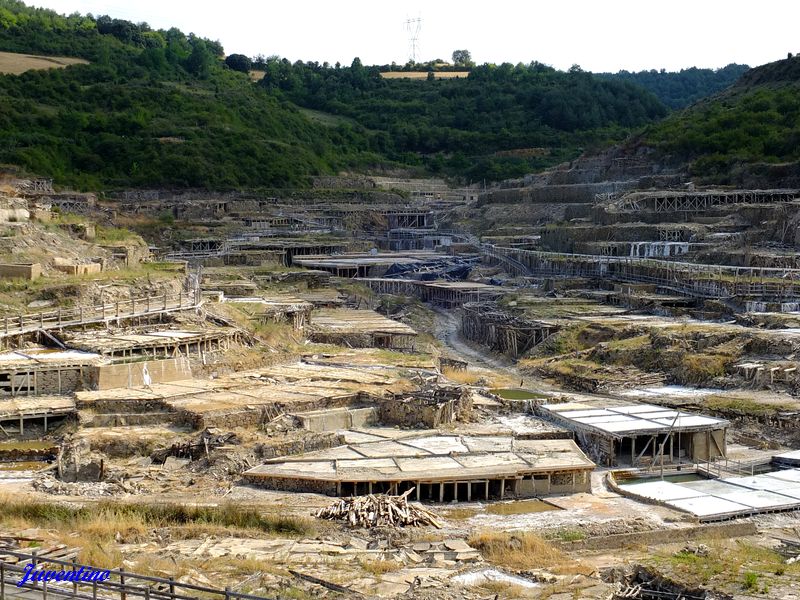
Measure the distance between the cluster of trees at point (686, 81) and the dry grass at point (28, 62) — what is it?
283 feet

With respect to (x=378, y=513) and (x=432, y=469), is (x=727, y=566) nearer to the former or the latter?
(x=378, y=513)

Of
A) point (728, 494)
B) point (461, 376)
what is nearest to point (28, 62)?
point (461, 376)

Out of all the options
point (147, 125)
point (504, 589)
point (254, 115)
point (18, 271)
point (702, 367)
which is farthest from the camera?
point (254, 115)

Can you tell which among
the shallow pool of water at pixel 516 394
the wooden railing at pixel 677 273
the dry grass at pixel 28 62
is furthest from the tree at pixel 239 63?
the shallow pool of water at pixel 516 394

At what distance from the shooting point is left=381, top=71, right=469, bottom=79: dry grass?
477ft

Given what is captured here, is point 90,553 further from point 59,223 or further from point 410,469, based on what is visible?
point 59,223

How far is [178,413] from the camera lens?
33656 mm

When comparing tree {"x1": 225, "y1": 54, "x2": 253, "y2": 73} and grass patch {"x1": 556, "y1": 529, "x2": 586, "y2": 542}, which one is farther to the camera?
tree {"x1": 225, "y1": 54, "x2": 253, "y2": 73}

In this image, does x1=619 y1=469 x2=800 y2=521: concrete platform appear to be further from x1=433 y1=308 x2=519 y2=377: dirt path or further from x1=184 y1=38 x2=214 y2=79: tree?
x1=184 y1=38 x2=214 y2=79: tree

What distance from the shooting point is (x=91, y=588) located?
19.4m

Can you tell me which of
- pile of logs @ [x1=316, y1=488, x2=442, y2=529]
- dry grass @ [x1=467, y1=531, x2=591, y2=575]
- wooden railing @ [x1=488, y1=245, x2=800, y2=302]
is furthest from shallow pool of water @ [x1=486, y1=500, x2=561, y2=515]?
wooden railing @ [x1=488, y1=245, x2=800, y2=302]

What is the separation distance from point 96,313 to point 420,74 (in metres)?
113

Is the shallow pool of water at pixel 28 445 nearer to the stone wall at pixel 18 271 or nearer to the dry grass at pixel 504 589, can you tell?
the stone wall at pixel 18 271

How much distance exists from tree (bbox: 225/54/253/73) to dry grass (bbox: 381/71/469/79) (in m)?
16.1
